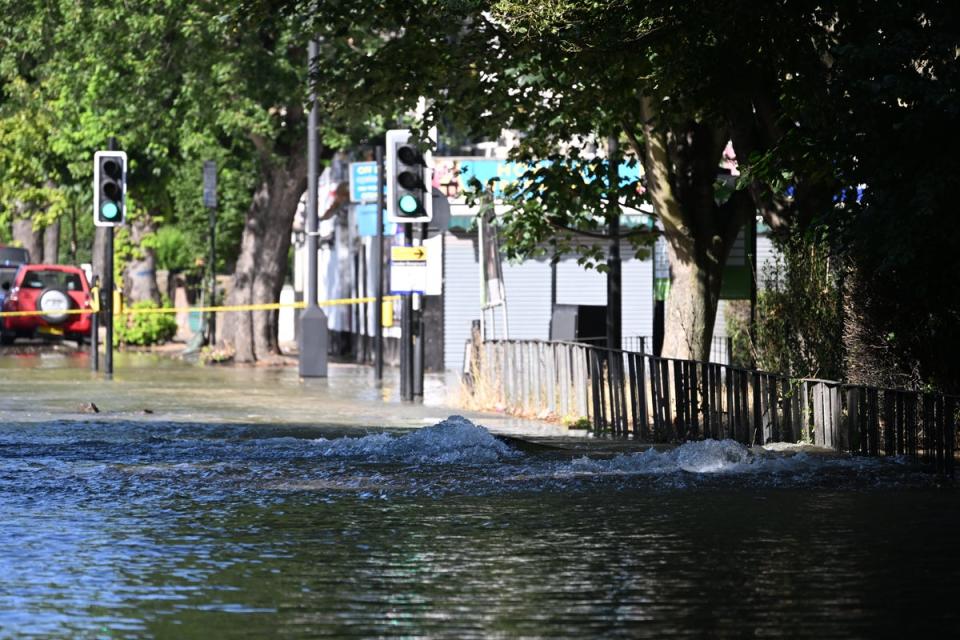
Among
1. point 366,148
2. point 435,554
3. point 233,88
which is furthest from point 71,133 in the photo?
point 435,554

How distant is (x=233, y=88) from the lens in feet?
118

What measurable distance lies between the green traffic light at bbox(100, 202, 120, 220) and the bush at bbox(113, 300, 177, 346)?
15552 millimetres

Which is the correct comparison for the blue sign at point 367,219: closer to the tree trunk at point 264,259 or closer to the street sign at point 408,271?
the tree trunk at point 264,259

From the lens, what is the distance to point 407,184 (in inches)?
1037

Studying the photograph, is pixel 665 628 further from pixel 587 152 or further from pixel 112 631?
pixel 587 152

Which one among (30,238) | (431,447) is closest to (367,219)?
(431,447)

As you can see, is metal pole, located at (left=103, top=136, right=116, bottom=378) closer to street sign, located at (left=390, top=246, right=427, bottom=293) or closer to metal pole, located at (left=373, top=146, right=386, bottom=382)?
metal pole, located at (left=373, top=146, right=386, bottom=382)

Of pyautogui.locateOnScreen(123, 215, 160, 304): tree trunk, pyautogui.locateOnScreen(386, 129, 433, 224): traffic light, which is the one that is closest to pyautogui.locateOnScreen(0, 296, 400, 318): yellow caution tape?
pyautogui.locateOnScreen(386, 129, 433, 224): traffic light

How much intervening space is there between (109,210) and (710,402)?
1588 centimetres

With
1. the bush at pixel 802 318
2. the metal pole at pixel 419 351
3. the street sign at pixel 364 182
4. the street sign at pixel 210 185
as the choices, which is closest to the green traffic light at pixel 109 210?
the street sign at pixel 364 182

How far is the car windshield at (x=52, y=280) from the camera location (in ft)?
169

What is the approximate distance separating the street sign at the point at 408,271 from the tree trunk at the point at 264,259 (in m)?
13.1

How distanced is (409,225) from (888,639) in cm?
1878

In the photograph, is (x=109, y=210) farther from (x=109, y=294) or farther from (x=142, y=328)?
(x=142, y=328)
